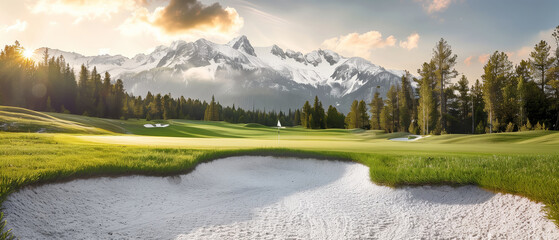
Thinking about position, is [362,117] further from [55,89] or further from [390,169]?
[55,89]

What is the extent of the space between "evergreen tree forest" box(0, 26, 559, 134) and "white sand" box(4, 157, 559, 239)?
3947 cm

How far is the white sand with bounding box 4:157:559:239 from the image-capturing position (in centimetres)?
596

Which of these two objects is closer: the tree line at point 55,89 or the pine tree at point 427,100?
the pine tree at point 427,100

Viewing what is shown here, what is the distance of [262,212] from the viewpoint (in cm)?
761

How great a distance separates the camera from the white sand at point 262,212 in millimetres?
5957

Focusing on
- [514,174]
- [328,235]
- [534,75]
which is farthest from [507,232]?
[534,75]

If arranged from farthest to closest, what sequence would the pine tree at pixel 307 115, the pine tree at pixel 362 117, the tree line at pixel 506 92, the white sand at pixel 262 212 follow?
the pine tree at pixel 307 115 < the pine tree at pixel 362 117 < the tree line at pixel 506 92 < the white sand at pixel 262 212

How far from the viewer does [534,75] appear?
4525 cm

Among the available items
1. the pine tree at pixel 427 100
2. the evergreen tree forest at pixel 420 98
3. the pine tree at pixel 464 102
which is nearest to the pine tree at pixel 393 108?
the evergreen tree forest at pixel 420 98

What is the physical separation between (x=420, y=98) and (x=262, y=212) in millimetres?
52652

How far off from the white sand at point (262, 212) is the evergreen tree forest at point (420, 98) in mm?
39474

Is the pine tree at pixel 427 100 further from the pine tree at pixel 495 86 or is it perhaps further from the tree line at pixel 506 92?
the pine tree at pixel 495 86

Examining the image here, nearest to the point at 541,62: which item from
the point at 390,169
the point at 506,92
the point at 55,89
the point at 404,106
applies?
the point at 506,92

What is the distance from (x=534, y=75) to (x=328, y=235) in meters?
58.0
